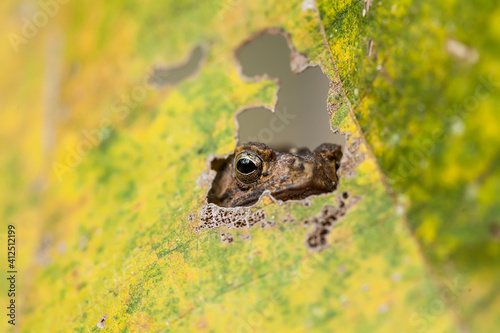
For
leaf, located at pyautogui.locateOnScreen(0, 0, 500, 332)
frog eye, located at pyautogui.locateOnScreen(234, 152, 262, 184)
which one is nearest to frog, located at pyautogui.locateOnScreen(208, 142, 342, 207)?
frog eye, located at pyautogui.locateOnScreen(234, 152, 262, 184)

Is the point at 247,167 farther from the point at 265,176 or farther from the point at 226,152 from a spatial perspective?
the point at 226,152

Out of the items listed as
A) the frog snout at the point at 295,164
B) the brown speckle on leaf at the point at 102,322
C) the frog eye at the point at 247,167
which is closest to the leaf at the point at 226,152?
the brown speckle on leaf at the point at 102,322

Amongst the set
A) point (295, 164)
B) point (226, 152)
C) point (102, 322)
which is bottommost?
point (102, 322)

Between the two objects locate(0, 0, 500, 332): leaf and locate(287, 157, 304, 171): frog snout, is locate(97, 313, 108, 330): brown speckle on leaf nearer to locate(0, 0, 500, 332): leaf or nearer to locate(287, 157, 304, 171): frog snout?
locate(0, 0, 500, 332): leaf

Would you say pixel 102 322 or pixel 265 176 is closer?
pixel 102 322

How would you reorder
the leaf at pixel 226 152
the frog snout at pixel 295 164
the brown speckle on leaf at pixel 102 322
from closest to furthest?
the leaf at pixel 226 152 < the brown speckle on leaf at pixel 102 322 < the frog snout at pixel 295 164

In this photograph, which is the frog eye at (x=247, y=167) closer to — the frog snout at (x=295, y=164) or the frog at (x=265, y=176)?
the frog at (x=265, y=176)

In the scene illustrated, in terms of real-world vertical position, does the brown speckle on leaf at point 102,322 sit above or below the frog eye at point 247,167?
below

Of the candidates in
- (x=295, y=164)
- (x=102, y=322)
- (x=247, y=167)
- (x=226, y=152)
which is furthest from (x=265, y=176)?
(x=102, y=322)
